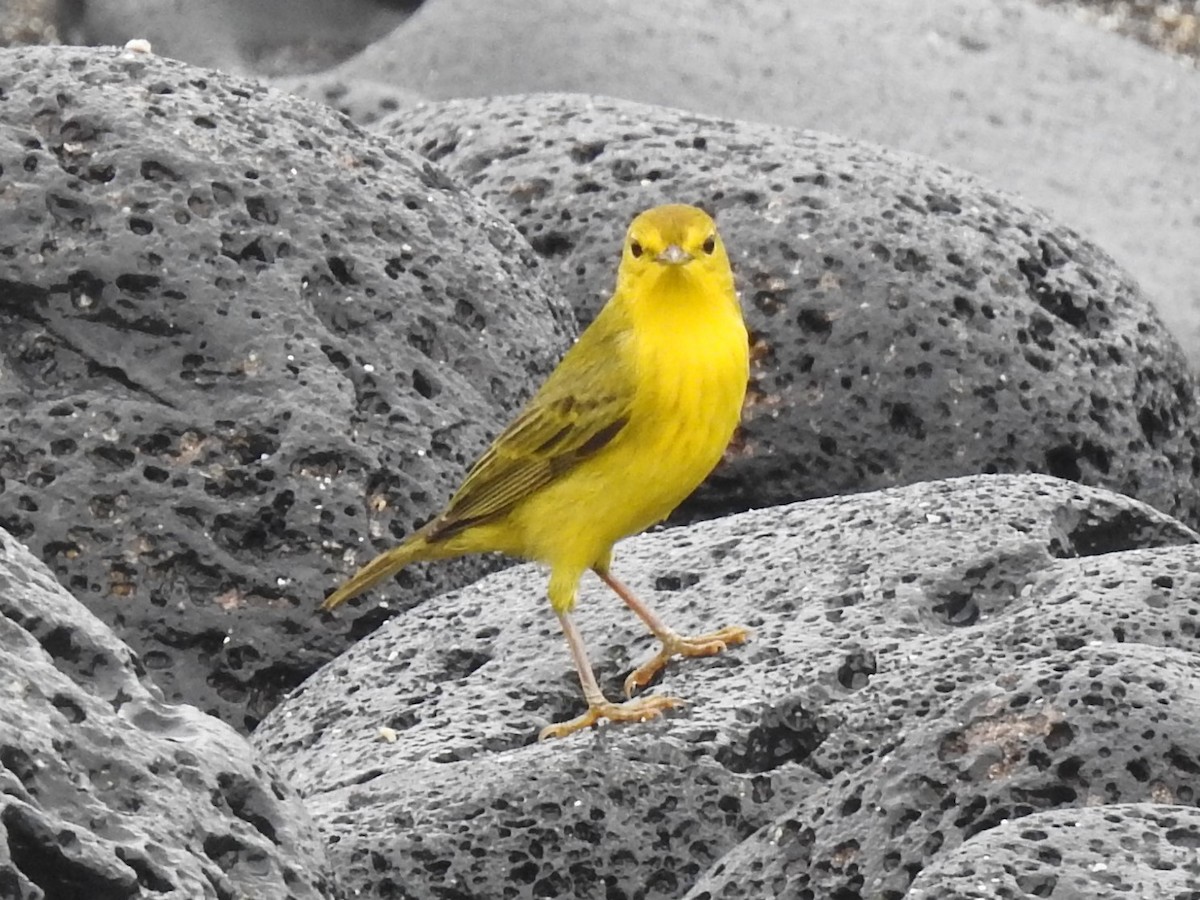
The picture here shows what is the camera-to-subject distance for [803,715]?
5.34 m

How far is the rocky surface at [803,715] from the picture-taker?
4.27m

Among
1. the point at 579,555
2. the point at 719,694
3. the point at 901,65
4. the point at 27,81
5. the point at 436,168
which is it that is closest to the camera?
the point at 719,694

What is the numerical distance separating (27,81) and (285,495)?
5.18ft

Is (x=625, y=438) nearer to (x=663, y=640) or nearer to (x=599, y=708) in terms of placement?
(x=663, y=640)

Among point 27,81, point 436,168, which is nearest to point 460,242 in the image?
point 436,168

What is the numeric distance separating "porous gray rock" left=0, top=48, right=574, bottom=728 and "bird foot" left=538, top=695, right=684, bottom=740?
1160 millimetres

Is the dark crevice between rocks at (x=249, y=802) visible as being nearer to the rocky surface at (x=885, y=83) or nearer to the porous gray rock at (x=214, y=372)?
the porous gray rock at (x=214, y=372)

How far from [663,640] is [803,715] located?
2.30 ft

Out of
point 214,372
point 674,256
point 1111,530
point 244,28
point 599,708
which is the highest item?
point 674,256

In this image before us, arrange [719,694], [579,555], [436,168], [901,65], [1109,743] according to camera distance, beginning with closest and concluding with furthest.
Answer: [1109,743] < [719,694] < [579,555] < [436,168] < [901,65]

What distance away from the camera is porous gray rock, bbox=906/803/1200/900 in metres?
3.69

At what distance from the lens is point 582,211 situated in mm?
7914

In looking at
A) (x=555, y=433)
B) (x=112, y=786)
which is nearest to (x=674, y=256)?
(x=555, y=433)

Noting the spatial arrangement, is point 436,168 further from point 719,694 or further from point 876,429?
point 719,694
